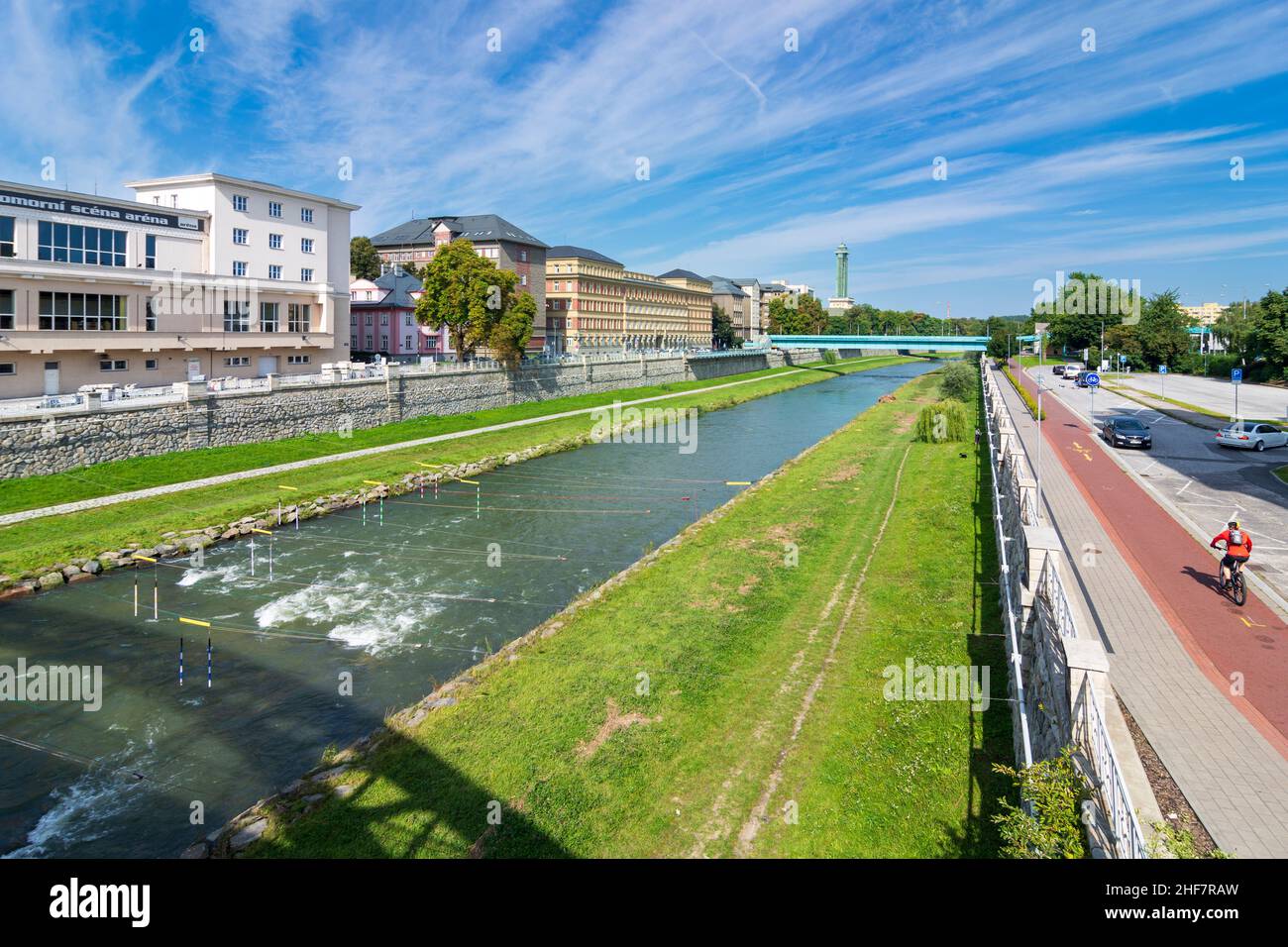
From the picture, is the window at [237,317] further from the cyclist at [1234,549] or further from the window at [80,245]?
the cyclist at [1234,549]

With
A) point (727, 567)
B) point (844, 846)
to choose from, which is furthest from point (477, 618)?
point (844, 846)

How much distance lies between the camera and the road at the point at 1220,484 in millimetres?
17750

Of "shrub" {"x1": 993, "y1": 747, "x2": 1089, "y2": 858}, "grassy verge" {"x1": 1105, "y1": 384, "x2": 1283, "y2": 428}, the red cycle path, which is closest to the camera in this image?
"shrub" {"x1": 993, "y1": 747, "x2": 1089, "y2": 858}

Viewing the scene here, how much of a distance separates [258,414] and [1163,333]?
83.1 m

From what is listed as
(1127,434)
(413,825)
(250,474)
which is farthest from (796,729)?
(250,474)

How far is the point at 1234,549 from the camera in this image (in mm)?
13766

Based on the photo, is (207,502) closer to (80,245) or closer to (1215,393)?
(80,245)

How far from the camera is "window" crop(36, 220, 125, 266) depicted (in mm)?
34094

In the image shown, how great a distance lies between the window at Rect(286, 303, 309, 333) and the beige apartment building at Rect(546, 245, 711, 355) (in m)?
32.5

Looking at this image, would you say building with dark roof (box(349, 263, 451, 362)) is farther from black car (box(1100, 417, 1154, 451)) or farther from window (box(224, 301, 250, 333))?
black car (box(1100, 417, 1154, 451))

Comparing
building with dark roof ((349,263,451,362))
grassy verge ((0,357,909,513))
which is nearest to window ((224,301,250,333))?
grassy verge ((0,357,909,513))

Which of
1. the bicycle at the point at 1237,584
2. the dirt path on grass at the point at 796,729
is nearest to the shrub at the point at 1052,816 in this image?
the dirt path on grass at the point at 796,729

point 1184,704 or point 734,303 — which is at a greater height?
point 734,303

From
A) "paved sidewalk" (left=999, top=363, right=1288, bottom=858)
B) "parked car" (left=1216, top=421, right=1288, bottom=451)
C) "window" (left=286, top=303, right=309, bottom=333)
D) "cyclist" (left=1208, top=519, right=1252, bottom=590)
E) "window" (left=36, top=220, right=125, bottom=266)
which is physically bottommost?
"paved sidewalk" (left=999, top=363, right=1288, bottom=858)
